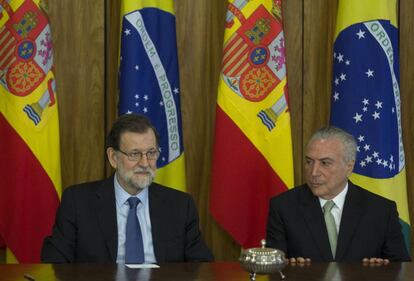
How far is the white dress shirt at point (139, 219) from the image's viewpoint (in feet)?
11.9

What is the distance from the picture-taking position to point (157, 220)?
3.71 meters

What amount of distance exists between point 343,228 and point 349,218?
0.06 meters

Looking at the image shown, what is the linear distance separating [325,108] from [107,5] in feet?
4.81

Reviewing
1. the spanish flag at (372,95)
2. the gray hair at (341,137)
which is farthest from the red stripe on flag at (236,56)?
the gray hair at (341,137)

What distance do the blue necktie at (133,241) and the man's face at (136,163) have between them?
128mm

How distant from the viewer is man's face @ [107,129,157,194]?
12.0 ft

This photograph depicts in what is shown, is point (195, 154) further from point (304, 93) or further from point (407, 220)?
point (407, 220)

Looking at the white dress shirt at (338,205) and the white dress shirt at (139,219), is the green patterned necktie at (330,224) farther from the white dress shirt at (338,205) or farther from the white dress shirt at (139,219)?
the white dress shirt at (139,219)

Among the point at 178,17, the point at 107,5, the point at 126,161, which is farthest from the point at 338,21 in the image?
the point at 126,161

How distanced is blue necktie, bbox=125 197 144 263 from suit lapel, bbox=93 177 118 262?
0.05 metres

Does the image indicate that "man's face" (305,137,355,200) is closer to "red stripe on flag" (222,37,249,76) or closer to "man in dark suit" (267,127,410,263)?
"man in dark suit" (267,127,410,263)

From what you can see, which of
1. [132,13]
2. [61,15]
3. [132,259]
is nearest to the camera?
[132,259]

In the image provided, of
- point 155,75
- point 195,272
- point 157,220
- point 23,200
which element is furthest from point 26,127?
point 195,272

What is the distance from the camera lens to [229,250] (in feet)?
16.6
